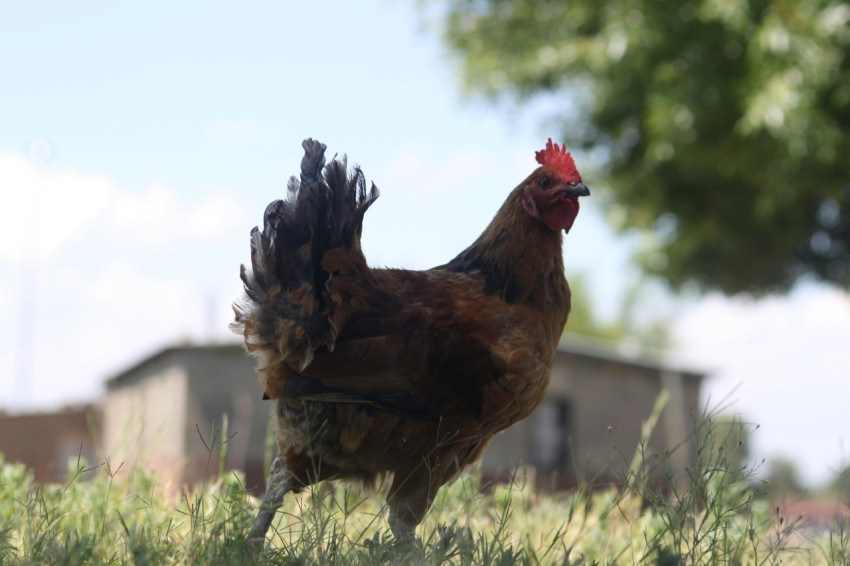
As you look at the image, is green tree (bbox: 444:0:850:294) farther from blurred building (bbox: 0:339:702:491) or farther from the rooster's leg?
the rooster's leg

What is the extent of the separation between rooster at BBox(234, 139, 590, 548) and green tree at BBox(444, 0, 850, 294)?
31.1ft

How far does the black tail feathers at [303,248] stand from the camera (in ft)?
13.7

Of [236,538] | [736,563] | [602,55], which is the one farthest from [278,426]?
[602,55]

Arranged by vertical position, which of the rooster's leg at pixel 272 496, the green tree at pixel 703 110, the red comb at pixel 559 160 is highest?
the green tree at pixel 703 110

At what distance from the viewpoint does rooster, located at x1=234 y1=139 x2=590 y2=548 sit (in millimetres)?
4195

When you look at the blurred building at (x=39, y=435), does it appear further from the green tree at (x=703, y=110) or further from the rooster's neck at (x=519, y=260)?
the rooster's neck at (x=519, y=260)

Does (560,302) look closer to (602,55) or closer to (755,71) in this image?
(755,71)

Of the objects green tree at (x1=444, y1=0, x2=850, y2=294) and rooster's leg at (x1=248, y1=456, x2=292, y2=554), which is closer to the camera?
rooster's leg at (x1=248, y1=456, x2=292, y2=554)

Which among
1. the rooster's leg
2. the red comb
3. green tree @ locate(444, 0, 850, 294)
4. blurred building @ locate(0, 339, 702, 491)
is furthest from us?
blurred building @ locate(0, 339, 702, 491)

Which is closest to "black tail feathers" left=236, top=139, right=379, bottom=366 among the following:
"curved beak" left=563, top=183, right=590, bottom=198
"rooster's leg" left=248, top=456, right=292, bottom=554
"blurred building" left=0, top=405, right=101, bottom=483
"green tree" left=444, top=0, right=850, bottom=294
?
"rooster's leg" left=248, top=456, right=292, bottom=554

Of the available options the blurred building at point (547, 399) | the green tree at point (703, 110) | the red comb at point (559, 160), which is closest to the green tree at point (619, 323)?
the blurred building at point (547, 399)

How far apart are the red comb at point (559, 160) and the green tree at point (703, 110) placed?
27.5ft

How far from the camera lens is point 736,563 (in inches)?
143

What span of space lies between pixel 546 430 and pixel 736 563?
1988 cm
